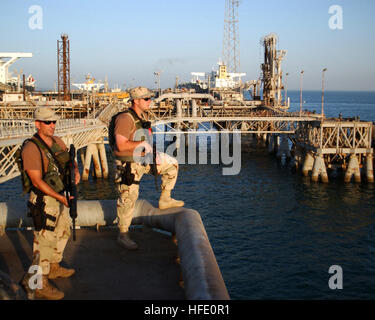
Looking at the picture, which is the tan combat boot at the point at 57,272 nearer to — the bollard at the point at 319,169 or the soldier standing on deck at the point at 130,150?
the soldier standing on deck at the point at 130,150

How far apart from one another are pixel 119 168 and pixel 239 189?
97.9 ft

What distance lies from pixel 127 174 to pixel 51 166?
1559mm

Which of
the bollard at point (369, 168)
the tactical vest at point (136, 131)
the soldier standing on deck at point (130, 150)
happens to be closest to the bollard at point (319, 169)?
the bollard at point (369, 168)

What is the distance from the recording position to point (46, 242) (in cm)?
614

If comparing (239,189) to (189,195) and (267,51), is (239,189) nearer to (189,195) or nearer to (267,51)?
(189,195)

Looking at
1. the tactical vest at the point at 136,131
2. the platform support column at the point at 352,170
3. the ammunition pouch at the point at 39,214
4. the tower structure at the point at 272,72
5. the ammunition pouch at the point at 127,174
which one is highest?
the tower structure at the point at 272,72

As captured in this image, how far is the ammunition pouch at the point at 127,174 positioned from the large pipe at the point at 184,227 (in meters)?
1.21

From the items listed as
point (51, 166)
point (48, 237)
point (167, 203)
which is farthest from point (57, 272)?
point (167, 203)

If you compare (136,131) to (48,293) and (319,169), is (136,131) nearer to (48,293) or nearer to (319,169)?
(48,293)

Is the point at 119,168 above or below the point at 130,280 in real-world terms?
above

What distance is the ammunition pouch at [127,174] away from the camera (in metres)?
7.37

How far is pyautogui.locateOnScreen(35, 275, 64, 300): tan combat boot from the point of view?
574 centimetres

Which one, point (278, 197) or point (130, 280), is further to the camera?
point (278, 197)
